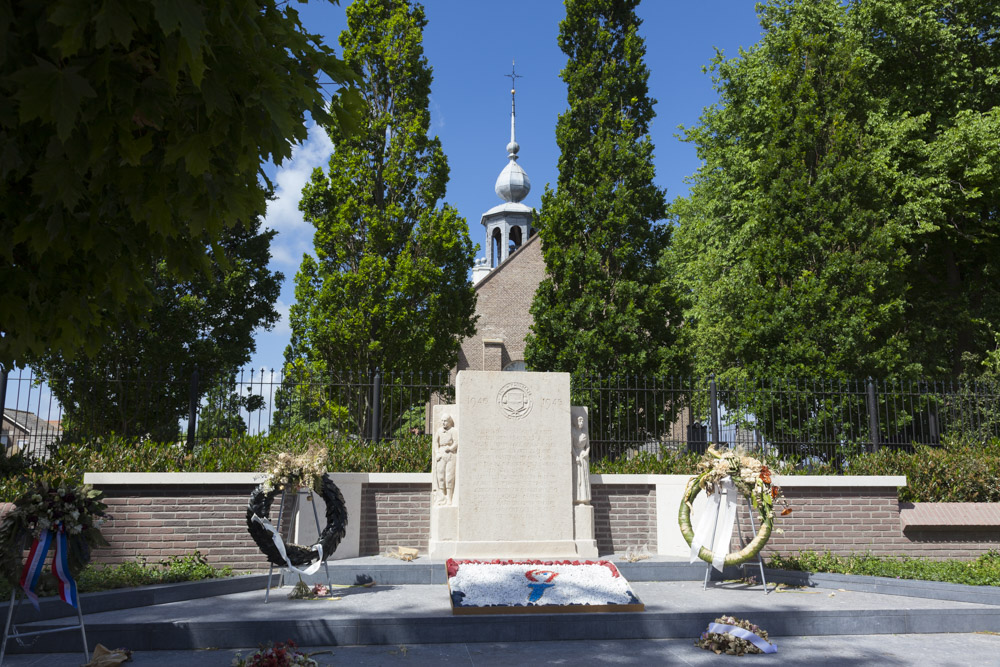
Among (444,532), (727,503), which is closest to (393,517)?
(444,532)

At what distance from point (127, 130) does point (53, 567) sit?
4450 mm

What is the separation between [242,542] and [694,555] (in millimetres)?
5993

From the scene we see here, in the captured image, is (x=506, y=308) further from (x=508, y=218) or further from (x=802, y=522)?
(x=802, y=522)

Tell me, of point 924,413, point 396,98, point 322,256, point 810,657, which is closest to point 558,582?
point 810,657

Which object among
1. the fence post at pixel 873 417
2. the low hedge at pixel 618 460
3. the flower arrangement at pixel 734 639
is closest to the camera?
the flower arrangement at pixel 734 639

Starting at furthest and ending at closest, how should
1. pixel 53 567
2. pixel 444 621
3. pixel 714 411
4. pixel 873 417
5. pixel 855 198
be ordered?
pixel 855 198
pixel 873 417
pixel 714 411
pixel 444 621
pixel 53 567

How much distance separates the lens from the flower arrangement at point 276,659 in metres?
5.53

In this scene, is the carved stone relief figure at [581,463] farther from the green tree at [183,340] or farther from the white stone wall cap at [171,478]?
the green tree at [183,340]

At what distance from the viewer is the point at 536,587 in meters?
7.91

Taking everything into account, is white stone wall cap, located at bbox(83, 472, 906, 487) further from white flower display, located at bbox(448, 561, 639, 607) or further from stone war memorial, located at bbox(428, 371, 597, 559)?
white flower display, located at bbox(448, 561, 639, 607)

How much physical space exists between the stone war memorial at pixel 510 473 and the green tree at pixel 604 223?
→ 20.2ft

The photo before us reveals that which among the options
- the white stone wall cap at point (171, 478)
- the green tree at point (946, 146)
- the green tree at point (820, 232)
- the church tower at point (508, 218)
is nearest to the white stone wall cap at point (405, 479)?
the white stone wall cap at point (171, 478)

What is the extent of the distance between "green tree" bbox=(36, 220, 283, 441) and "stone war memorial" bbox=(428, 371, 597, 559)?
312 inches

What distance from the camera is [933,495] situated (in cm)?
1135
